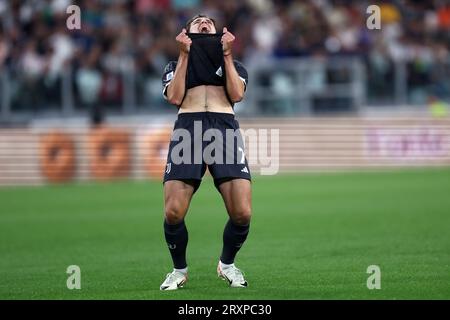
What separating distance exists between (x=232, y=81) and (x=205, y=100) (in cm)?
37

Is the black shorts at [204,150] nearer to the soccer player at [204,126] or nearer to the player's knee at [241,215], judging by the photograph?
the soccer player at [204,126]

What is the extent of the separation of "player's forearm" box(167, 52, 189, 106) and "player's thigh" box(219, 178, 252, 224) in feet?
3.19

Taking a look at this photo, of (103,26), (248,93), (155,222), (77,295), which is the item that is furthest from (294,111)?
(77,295)

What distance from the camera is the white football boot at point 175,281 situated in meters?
10.5

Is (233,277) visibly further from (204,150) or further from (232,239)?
(204,150)

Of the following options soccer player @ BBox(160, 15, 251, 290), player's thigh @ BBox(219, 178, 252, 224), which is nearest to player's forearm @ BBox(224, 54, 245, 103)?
soccer player @ BBox(160, 15, 251, 290)

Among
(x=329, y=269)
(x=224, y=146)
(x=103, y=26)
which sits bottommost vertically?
(x=329, y=269)

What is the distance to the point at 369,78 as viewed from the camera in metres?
27.9

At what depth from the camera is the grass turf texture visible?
418 inches

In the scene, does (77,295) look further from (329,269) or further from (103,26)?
(103,26)

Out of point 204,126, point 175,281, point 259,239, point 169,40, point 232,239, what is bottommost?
point 259,239

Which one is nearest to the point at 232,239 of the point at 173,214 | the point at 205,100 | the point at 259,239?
the point at 173,214

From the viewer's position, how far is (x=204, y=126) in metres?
10.5
